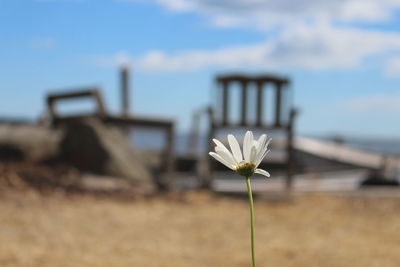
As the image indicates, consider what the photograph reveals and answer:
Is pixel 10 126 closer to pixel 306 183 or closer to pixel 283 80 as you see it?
pixel 283 80

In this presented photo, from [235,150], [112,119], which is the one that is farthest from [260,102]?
[235,150]

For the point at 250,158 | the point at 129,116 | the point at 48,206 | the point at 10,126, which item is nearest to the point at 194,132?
the point at 129,116

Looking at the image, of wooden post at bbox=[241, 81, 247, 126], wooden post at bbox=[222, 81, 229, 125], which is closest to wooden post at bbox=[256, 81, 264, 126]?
wooden post at bbox=[241, 81, 247, 126]

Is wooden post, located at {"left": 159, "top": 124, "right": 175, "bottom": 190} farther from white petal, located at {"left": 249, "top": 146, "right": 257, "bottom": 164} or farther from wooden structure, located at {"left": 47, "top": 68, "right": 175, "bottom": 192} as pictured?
white petal, located at {"left": 249, "top": 146, "right": 257, "bottom": 164}

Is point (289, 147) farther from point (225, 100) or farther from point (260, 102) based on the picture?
point (225, 100)

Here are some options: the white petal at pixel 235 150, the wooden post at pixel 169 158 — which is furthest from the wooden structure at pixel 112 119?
the white petal at pixel 235 150
